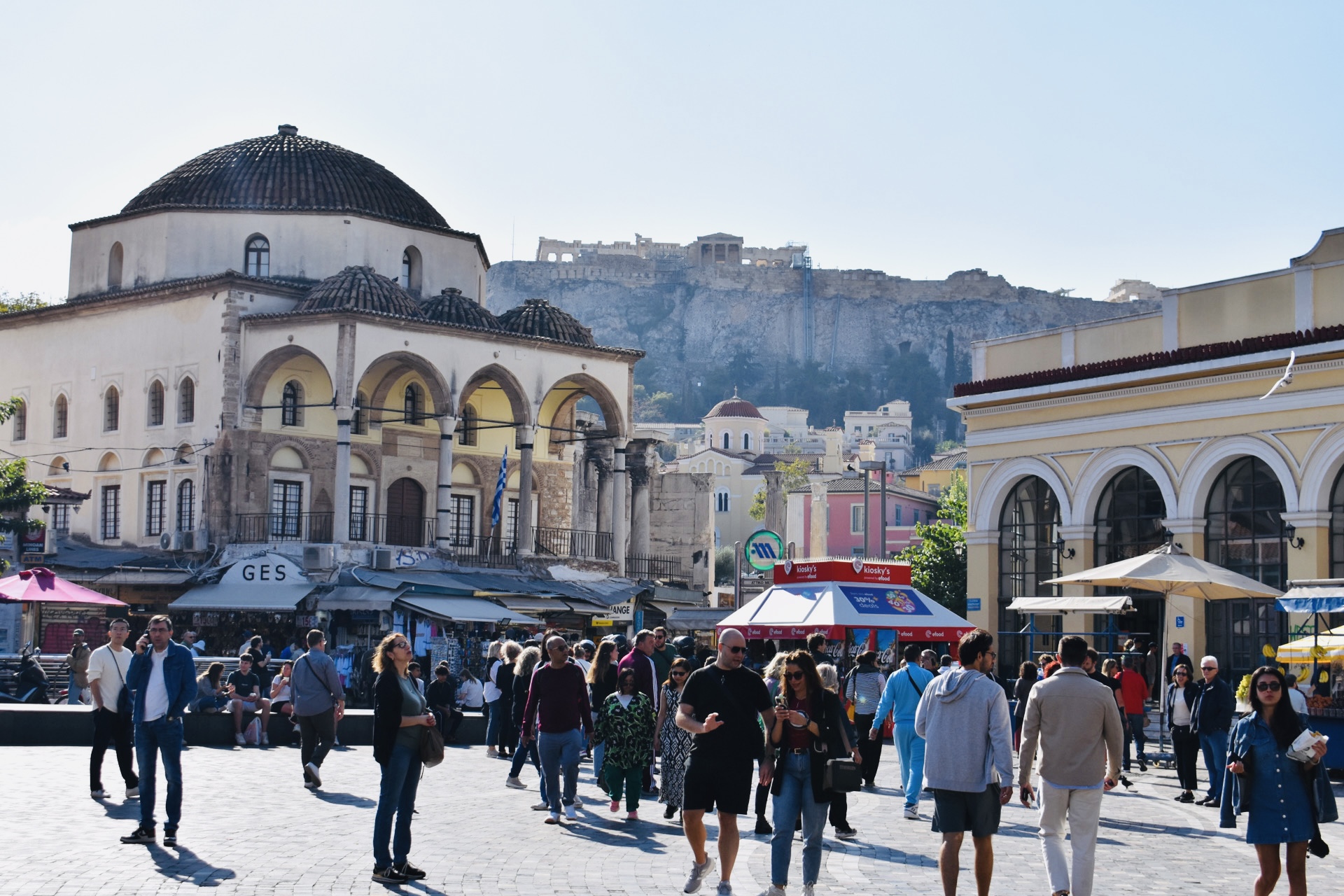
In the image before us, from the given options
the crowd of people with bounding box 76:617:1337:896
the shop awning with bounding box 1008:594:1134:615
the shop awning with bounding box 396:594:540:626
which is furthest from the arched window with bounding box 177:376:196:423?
the crowd of people with bounding box 76:617:1337:896

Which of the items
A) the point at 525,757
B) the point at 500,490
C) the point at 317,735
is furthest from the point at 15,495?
the point at 525,757

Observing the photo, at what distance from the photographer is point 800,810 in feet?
32.2

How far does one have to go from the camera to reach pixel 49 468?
41.5 m

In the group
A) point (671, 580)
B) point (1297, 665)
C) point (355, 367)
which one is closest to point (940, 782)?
point (1297, 665)

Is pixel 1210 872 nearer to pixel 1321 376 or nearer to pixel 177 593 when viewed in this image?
pixel 1321 376

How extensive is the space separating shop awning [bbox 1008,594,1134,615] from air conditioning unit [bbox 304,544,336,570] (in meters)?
17.0

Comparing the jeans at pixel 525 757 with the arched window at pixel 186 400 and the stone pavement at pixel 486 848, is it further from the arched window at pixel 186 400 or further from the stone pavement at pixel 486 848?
the arched window at pixel 186 400

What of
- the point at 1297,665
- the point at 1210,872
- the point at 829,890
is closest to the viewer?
the point at 829,890

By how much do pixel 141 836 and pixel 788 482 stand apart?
9192cm

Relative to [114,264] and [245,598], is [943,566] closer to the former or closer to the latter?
[245,598]

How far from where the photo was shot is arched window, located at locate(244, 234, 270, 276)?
40.2m

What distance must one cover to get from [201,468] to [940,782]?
101 feet

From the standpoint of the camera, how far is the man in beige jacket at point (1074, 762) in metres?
9.33

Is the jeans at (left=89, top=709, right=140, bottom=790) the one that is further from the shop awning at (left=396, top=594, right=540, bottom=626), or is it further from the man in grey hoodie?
the shop awning at (left=396, top=594, right=540, bottom=626)
